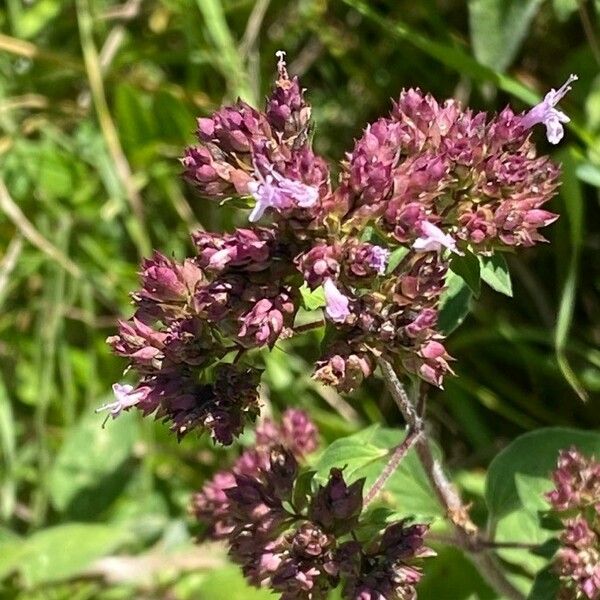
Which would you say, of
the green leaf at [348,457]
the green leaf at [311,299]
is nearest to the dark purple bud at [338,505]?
the green leaf at [348,457]

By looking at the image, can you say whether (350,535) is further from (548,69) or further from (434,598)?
(548,69)

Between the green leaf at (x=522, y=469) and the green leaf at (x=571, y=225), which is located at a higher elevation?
the green leaf at (x=571, y=225)

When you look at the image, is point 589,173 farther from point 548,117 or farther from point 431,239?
point 431,239

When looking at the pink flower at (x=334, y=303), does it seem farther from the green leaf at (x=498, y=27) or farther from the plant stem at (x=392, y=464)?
the green leaf at (x=498, y=27)

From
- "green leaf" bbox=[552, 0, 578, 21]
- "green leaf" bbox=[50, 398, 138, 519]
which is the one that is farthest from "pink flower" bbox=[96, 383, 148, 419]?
"green leaf" bbox=[552, 0, 578, 21]

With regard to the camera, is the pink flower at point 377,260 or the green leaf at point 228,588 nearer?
the pink flower at point 377,260

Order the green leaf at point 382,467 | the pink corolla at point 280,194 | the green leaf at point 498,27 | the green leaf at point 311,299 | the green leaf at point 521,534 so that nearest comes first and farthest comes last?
1. the pink corolla at point 280,194
2. the green leaf at point 311,299
3. the green leaf at point 382,467
4. the green leaf at point 521,534
5. the green leaf at point 498,27
